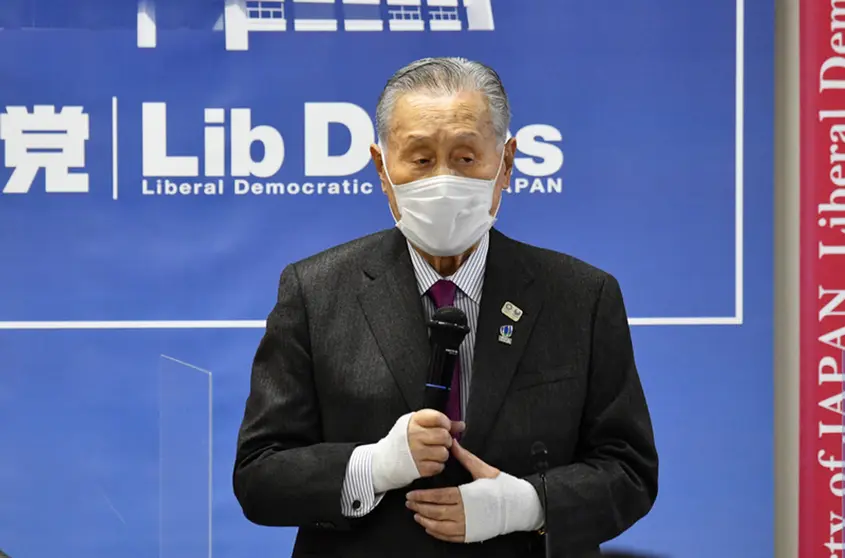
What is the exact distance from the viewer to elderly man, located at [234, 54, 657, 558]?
176 cm

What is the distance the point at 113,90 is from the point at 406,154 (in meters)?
1.67

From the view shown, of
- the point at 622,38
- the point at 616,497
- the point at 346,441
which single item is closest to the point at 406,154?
the point at 346,441

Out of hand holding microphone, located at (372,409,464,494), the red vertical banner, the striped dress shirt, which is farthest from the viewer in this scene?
the red vertical banner

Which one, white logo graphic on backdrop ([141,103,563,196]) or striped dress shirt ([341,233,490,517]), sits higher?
white logo graphic on backdrop ([141,103,563,196])

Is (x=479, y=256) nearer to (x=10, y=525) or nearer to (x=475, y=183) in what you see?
(x=475, y=183)

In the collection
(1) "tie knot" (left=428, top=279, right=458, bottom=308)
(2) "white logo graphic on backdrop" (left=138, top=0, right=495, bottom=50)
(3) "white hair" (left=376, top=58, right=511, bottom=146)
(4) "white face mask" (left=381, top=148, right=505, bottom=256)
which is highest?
(2) "white logo graphic on backdrop" (left=138, top=0, right=495, bottom=50)

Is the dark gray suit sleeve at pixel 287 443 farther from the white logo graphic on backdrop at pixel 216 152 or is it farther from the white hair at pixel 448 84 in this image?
the white logo graphic on backdrop at pixel 216 152

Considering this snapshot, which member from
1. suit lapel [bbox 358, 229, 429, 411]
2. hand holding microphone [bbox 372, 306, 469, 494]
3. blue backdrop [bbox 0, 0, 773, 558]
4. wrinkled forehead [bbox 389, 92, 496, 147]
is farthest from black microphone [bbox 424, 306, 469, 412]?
blue backdrop [bbox 0, 0, 773, 558]

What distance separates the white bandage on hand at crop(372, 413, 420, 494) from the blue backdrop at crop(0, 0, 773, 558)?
1.58 metres

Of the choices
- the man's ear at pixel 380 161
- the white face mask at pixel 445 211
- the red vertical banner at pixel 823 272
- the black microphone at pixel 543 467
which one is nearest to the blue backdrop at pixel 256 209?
the red vertical banner at pixel 823 272

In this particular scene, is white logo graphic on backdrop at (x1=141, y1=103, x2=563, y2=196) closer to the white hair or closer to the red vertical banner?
the red vertical banner

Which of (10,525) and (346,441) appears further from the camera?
(10,525)

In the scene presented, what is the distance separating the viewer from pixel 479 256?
78.4 inches

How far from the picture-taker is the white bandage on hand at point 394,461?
168 centimetres
